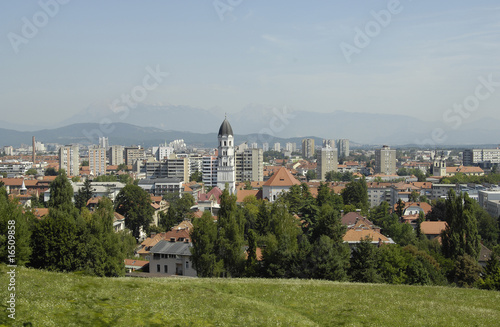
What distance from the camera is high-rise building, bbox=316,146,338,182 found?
130m

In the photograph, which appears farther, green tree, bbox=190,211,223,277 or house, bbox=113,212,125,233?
house, bbox=113,212,125,233

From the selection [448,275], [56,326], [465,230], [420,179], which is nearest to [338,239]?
[448,275]

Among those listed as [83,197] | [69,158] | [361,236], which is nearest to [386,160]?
[69,158]

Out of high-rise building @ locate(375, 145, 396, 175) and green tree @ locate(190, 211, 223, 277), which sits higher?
high-rise building @ locate(375, 145, 396, 175)

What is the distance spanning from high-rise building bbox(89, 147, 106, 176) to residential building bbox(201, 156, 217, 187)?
4568cm

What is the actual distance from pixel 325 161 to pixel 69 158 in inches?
2626

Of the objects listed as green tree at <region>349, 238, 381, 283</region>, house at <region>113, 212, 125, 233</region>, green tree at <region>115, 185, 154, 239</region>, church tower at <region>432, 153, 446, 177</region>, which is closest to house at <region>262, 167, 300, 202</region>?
green tree at <region>115, 185, 154, 239</region>

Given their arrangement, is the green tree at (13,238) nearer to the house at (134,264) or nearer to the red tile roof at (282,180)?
the house at (134,264)

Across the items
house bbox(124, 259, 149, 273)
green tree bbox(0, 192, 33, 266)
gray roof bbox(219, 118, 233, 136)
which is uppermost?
gray roof bbox(219, 118, 233, 136)

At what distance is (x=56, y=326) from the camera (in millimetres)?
10203

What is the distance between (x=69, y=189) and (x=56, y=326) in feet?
93.2

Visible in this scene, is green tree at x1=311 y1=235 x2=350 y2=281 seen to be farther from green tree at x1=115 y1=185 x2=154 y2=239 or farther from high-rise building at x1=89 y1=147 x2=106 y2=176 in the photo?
high-rise building at x1=89 y1=147 x2=106 y2=176

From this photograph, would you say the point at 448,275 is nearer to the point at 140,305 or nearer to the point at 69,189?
the point at 140,305

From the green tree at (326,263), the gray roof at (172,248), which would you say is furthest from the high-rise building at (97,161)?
the green tree at (326,263)
